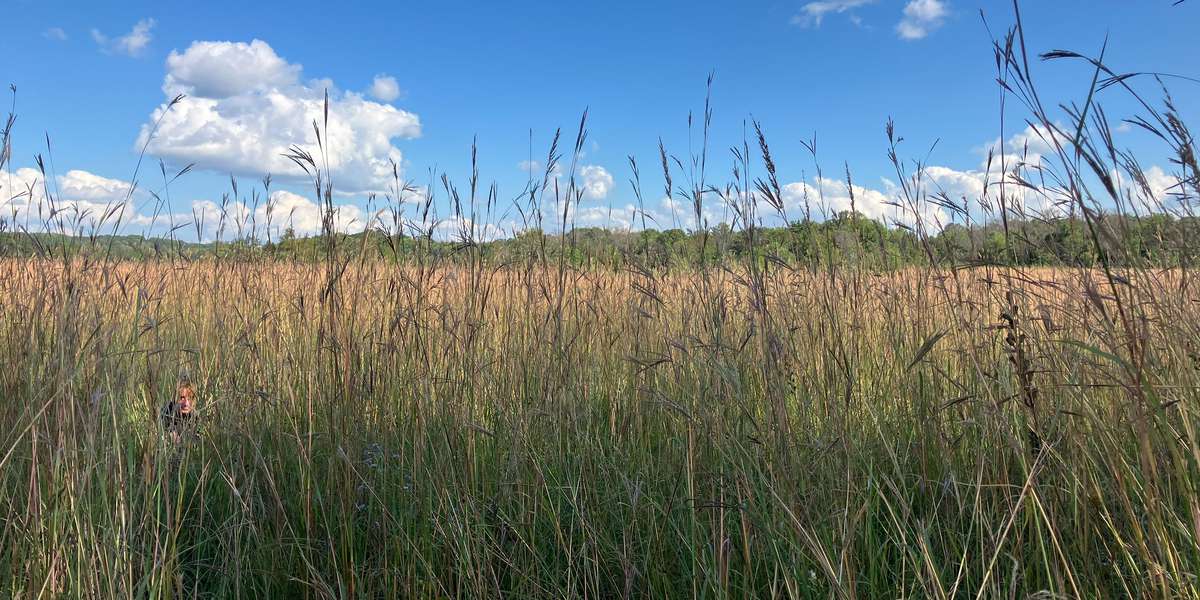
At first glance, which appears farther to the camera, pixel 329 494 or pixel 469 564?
pixel 329 494

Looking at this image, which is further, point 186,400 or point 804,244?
point 804,244

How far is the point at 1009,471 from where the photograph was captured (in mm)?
1719

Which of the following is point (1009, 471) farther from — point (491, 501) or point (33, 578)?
point (33, 578)

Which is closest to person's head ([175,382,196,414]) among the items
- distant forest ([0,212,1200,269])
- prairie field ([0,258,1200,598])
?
prairie field ([0,258,1200,598])

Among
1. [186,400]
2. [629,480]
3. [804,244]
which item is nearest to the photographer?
[629,480]

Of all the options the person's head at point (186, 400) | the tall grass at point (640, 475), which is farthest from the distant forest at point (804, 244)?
the person's head at point (186, 400)

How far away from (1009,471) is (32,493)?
7.40 feet

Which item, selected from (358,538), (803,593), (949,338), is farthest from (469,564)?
(949,338)

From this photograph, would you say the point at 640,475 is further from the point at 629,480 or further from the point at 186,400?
the point at 186,400

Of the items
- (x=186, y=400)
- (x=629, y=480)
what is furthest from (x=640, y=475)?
(x=186, y=400)

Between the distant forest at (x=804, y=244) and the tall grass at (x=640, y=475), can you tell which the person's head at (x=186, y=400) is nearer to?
the tall grass at (x=640, y=475)

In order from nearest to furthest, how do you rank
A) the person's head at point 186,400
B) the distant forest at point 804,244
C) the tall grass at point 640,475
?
the tall grass at point 640,475
the distant forest at point 804,244
the person's head at point 186,400

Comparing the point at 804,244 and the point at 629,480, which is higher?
the point at 804,244

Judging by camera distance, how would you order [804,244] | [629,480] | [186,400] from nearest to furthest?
[629,480]
[186,400]
[804,244]
